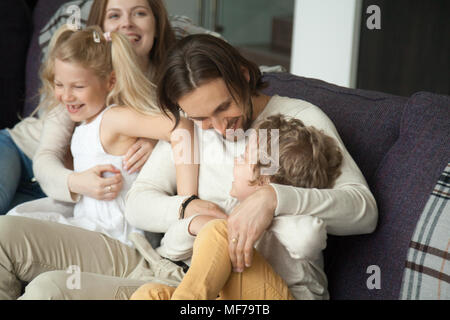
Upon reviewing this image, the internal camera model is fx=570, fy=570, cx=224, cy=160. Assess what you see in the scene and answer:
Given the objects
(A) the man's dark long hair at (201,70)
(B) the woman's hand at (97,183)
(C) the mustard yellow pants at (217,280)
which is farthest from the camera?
(B) the woman's hand at (97,183)

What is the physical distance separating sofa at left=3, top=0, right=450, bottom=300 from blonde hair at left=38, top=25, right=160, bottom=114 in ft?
1.78

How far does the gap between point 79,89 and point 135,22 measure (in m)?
0.40

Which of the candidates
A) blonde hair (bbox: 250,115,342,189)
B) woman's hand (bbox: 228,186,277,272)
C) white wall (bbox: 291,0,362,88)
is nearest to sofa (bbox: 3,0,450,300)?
blonde hair (bbox: 250,115,342,189)

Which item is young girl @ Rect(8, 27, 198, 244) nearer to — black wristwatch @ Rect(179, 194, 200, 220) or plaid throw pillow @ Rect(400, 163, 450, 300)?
black wristwatch @ Rect(179, 194, 200, 220)

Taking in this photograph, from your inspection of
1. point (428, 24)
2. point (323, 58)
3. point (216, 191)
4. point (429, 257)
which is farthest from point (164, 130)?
point (428, 24)

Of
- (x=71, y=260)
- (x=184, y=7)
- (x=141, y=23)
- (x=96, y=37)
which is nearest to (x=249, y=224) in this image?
(x=71, y=260)

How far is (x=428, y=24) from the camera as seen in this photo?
311 cm

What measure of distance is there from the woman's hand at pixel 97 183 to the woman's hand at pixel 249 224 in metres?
0.55

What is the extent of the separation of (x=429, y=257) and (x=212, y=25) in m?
3.41

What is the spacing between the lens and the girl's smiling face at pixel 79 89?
5.53 ft

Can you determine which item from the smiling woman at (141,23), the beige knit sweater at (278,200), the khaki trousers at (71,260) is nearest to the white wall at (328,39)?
the smiling woman at (141,23)

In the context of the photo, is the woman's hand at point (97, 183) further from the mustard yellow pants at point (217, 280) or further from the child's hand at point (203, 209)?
the mustard yellow pants at point (217, 280)

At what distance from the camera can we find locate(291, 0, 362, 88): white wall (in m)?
2.88

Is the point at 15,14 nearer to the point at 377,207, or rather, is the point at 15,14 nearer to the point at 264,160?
the point at 264,160
